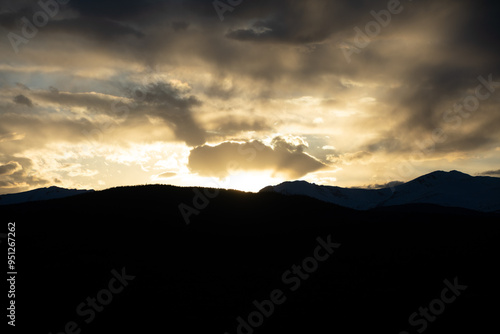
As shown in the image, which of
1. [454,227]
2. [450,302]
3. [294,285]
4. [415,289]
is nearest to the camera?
[450,302]

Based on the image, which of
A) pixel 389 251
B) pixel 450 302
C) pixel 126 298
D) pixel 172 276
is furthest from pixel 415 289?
pixel 126 298

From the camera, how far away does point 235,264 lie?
115 feet

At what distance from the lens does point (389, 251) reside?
3756cm

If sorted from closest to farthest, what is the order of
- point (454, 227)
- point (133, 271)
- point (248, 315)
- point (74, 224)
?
point (248, 315)
point (133, 271)
point (74, 224)
point (454, 227)

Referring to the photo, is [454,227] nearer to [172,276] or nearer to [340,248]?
[340,248]

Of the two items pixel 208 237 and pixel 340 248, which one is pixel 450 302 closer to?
pixel 340 248

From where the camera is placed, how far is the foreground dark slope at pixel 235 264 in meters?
→ 22.1

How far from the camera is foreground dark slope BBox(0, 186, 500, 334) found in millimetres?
22125

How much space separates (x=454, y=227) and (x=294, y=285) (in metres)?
30.3

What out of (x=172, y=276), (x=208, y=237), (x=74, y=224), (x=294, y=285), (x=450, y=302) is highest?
(x=74, y=224)

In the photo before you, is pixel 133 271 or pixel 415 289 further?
pixel 133 271

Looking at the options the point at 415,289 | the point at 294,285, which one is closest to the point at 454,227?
the point at 415,289

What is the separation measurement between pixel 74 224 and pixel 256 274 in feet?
78.5

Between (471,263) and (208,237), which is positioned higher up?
(208,237)
